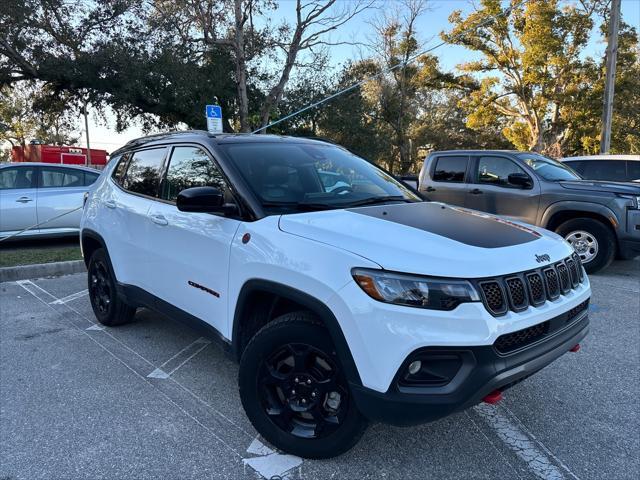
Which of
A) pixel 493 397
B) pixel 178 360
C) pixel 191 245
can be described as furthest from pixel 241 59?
pixel 493 397

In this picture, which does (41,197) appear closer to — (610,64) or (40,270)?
(40,270)

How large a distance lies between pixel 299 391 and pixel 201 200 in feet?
3.92

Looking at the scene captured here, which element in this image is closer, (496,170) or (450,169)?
→ (496,170)

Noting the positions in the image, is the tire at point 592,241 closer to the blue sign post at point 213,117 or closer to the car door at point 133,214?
the car door at point 133,214

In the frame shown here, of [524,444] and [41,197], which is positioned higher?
[41,197]

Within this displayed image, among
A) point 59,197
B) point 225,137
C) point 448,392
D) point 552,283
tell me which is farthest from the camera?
point 59,197

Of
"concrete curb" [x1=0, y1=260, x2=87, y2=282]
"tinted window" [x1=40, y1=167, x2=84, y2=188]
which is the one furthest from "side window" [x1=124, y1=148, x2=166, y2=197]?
"tinted window" [x1=40, y1=167, x2=84, y2=188]

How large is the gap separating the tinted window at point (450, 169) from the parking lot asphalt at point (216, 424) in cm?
443

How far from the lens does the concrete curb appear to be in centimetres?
659

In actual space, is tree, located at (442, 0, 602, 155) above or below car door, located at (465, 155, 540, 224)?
above

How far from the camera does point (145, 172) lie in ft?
13.2

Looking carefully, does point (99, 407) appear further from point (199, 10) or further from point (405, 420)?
point (199, 10)

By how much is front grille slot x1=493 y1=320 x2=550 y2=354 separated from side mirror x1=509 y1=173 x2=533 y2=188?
222 inches

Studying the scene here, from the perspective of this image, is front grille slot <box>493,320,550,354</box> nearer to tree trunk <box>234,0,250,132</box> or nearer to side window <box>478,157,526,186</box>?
side window <box>478,157,526,186</box>
